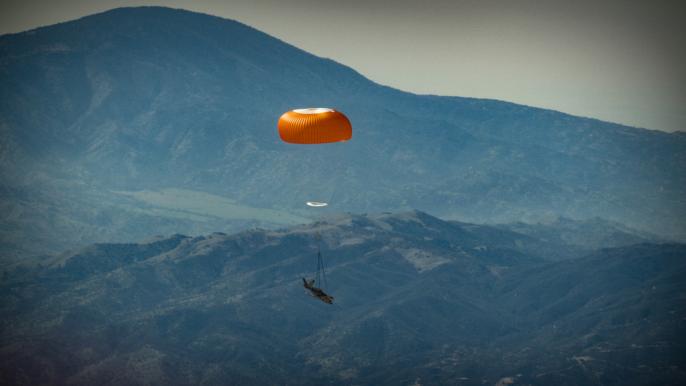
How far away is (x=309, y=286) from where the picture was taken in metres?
93.5

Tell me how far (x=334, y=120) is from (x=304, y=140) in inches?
143

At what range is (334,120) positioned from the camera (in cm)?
10119

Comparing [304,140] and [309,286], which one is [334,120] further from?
[309,286]

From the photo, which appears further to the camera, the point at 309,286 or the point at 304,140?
the point at 304,140

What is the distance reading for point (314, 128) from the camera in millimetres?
100062

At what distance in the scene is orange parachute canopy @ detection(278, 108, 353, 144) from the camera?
99812 millimetres

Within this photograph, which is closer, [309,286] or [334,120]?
[309,286]

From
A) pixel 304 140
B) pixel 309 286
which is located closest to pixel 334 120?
pixel 304 140

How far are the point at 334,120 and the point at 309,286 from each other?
16.7m

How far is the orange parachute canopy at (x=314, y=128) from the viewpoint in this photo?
327 ft

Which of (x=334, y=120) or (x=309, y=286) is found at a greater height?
(x=334, y=120)

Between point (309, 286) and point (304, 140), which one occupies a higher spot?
point (304, 140)

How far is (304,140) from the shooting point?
9975 centimetres

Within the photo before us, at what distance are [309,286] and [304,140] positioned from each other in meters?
14.3
